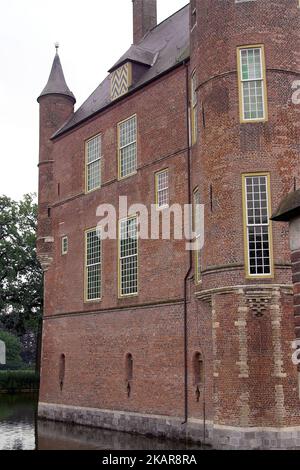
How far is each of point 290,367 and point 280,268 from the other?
2.77 metres

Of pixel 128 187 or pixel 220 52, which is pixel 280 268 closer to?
pixel 220 52

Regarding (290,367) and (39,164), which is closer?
(290,367)

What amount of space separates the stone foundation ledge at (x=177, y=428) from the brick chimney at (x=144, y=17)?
746 inches

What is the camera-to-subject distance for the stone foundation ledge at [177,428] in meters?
16.6

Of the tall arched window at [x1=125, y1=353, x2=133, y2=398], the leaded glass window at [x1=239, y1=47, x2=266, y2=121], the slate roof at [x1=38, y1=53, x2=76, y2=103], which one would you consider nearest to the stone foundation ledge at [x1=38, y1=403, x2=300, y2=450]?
the tall arched window at [x1=125, y1=353, x2=133, y2=398]

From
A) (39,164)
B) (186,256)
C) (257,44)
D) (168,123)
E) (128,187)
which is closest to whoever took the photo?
(257,44)

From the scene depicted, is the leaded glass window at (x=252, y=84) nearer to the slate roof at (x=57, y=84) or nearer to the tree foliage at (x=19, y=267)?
the slate roof at (x=57, y=84)

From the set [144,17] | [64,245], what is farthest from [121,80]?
[64,245]

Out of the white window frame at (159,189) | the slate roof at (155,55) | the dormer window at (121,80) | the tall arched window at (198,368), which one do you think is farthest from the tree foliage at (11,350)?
the tall arched window at (198,368)

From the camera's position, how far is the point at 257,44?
61.6 ft

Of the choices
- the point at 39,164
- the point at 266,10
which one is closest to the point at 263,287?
the point at 266,10

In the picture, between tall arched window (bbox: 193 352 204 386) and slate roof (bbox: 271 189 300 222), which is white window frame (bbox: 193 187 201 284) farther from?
slate roof (bbox: 271 189 300 222)

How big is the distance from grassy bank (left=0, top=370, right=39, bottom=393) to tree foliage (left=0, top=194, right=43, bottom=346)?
12.6 ft

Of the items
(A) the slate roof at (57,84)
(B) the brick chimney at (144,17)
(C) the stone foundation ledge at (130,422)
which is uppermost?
(B) the brick chimney at (144,17)
